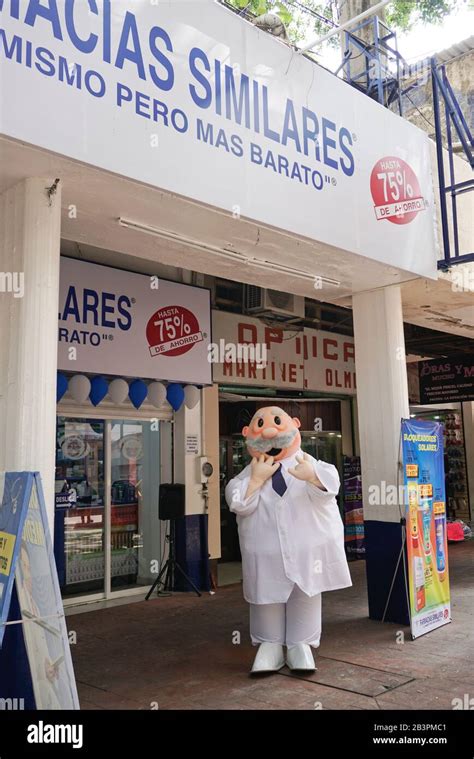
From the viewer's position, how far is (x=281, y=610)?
5.06m

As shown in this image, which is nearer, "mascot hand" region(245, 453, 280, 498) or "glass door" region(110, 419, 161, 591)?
"mascot hand" region(245, 453, 280, 498)

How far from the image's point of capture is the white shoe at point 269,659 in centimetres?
480

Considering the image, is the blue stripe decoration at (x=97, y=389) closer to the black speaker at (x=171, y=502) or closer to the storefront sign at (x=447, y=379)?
the black speaker at (x=171, y=502)

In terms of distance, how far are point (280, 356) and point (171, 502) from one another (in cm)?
306

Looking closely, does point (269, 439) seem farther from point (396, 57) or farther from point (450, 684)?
point (396, 57)

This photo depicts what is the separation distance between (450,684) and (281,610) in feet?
4.32

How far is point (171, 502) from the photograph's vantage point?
7793 mm

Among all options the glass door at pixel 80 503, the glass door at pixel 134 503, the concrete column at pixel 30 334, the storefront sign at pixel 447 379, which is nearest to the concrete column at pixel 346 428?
the storefront sign at pixel 447 379

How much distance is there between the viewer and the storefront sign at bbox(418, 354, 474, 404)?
11.9 m

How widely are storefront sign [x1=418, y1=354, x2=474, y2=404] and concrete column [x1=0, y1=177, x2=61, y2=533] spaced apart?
9.51 metres
